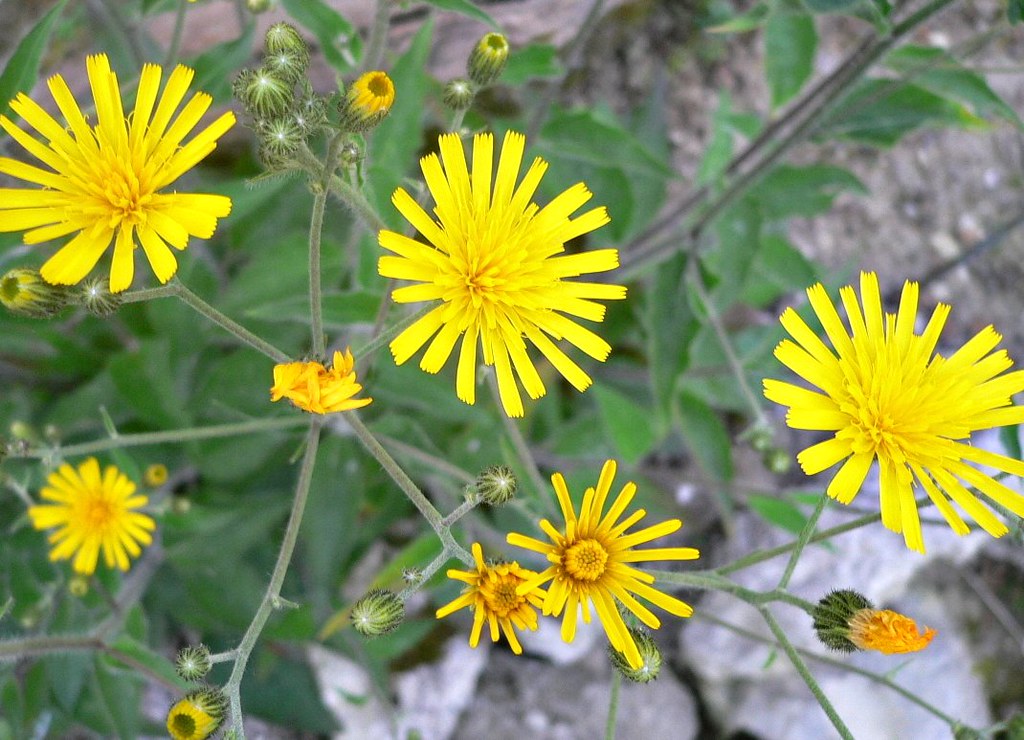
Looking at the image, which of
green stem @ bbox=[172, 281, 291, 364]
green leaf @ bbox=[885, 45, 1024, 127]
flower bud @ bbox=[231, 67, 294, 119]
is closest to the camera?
flower bud @ bbox=[231, 67, 294, 119]

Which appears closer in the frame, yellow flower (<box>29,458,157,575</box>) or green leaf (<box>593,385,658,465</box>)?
yellow flower (<box>29,458,157,575</box>)

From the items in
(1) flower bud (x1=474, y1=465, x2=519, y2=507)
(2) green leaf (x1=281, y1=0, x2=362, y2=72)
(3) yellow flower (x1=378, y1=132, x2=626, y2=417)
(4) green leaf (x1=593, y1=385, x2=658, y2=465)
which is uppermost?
(2) green leaf (x1=281, y1=0, x2=362, y2=72)

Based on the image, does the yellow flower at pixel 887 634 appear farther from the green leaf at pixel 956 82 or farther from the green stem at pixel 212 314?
the green leaf at pixel 956 82

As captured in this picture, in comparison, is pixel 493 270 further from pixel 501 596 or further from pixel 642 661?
pixel 642 661

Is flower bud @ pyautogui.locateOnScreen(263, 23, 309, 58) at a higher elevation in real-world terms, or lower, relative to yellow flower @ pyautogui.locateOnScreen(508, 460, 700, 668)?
higher

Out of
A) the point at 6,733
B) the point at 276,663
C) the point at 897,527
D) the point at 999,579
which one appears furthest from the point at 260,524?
the point at 999,579

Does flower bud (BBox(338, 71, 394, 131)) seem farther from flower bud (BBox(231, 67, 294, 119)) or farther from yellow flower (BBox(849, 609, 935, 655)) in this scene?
yellow flower (BBox(849, 609, 935, 655))

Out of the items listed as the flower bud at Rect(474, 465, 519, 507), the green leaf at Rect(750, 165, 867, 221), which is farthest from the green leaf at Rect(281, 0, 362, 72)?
the green leaf at Rect(750, 165, 867, 221)
